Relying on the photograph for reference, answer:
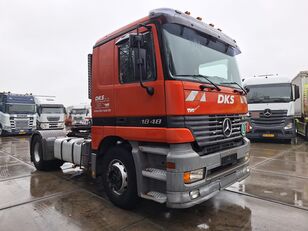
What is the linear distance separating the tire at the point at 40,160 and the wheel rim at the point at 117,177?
10.6 feet

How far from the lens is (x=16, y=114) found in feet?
56.0

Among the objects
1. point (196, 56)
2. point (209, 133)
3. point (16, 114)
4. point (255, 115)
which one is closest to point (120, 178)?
point (209, 133)

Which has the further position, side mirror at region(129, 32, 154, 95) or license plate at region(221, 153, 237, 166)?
license plate at region(221, 153, 237, 166)

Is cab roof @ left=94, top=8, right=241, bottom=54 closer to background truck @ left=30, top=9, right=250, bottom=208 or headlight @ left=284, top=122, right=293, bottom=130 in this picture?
background truck @ left=30, top=9, right=250, bottom=208

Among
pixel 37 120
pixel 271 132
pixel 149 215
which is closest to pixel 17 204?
pixel 149 215

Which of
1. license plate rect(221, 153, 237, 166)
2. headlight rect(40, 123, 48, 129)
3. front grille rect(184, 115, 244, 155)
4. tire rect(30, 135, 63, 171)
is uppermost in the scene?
front grille rect(184, 115, 244, 155)

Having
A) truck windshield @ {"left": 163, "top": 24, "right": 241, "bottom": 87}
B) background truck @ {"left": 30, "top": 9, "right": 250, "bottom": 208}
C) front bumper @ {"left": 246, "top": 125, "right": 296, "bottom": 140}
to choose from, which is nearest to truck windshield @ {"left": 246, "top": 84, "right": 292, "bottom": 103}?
front bumper @ {"left": 246, "top": 125, "right": 296, "bottom": 140}

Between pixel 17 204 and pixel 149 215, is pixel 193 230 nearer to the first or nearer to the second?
pixel 149 215

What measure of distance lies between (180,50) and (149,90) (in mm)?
695

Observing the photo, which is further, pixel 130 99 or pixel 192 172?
pixel 130 99

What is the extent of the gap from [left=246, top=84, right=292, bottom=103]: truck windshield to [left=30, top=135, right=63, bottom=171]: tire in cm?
865

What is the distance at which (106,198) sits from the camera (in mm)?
4184

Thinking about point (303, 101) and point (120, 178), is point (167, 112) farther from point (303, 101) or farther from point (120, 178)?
point (303, 101)

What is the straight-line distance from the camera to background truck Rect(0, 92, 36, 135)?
55.1 ft
